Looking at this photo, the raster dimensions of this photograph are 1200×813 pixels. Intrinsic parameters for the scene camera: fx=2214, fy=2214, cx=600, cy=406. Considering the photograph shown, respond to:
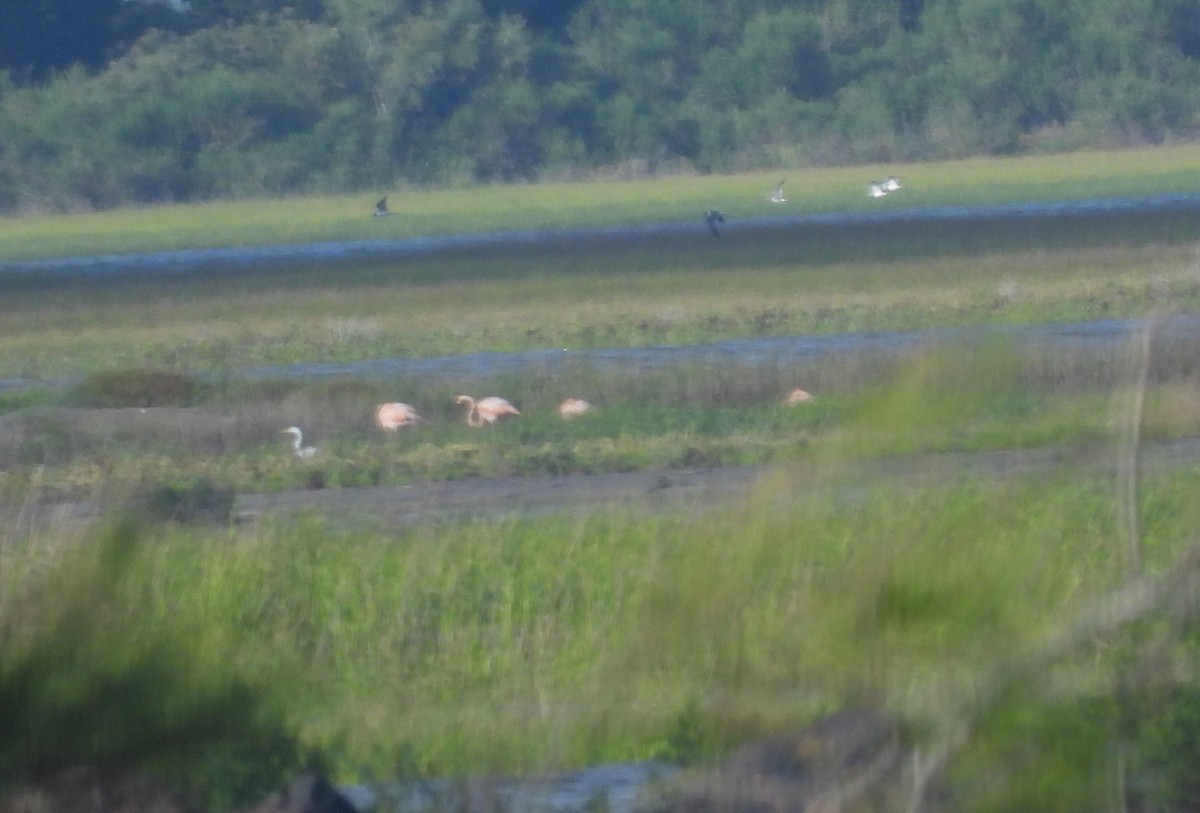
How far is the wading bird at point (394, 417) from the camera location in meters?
20.3

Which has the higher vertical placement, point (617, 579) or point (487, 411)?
point (617, 579)

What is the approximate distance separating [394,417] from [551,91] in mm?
53250

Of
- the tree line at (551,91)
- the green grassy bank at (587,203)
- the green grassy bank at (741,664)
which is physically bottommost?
the green grassy bank at (587,203)

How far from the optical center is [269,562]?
482 inches

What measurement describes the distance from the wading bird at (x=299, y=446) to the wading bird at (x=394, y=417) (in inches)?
30.2

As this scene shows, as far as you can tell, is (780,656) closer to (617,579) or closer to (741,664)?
(741,664)

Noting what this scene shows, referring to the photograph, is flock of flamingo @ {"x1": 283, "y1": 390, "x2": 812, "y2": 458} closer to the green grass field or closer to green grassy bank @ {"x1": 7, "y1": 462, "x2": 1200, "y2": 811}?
the green grass field

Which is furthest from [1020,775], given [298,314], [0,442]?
[298,314]

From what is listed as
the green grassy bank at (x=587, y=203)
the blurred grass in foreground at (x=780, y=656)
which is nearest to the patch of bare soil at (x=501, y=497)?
the blurred grass in foreground at (x=780, y=656)

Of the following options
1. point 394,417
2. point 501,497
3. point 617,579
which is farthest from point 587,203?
point 617,579

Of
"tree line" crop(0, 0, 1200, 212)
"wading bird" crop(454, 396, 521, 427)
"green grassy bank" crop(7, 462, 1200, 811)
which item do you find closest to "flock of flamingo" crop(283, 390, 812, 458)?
"wading bird" crop(454, 396, 521, 427)

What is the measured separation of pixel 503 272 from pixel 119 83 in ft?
103

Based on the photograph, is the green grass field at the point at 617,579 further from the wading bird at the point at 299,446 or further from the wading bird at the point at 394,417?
the wading bird at the point at 394,417

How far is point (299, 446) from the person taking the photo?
1909cm
